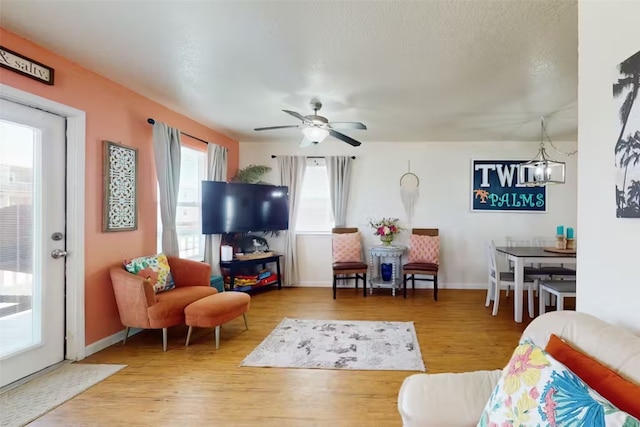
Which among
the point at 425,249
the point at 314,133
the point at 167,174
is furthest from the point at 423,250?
the point at 167,174

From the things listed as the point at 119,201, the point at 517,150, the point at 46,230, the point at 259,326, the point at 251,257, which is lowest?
the point at 259,326

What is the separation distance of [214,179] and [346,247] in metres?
2.29

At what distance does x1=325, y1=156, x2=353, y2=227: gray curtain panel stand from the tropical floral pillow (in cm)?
450

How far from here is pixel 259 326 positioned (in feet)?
12.4

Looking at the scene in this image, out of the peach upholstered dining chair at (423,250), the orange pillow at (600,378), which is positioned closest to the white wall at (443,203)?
the peach upholstered dining chair at (423,250)

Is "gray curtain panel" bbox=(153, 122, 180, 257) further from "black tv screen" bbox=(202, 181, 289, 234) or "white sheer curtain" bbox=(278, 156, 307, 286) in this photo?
"white sheer curtain" bbox=(278, 156, 307, 286)

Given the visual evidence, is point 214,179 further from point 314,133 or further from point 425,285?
point 425,285

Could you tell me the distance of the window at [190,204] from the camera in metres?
4.41

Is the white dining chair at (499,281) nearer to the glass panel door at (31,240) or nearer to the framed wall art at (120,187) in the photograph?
the framed wall art at (120,187)

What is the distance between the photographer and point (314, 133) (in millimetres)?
3436

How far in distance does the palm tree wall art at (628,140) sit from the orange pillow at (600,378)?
0.61 metres

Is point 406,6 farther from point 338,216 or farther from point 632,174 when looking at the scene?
point 338,216

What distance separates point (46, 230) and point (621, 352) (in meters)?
3.54

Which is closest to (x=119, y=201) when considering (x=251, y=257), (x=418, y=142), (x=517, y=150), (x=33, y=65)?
(x=33, y=65)
